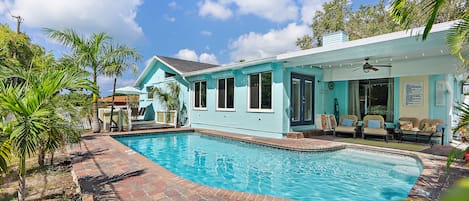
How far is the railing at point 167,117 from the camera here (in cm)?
1584

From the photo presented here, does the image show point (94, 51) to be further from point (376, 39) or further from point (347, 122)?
point (347, 122)

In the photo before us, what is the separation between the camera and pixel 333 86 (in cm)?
1332

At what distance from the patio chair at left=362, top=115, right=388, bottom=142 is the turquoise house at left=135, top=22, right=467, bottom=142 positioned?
4.36 feet

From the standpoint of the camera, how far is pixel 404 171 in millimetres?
6652

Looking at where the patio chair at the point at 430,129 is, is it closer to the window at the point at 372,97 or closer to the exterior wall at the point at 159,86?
the window at the point at 372,97

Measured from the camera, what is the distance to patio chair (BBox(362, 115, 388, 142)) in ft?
34.1

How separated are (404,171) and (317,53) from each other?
467 centimetres

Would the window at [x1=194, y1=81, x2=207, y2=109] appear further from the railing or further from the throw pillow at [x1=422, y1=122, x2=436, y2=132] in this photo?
the throw pillow at [x1=422, y1=122, x2=436, y2=132]

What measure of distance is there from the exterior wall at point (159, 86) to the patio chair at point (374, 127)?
10.6m

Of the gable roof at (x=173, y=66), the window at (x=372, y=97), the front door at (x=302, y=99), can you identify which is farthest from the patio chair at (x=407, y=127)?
the gable roof at (x=173, y=66)

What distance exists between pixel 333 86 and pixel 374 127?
331cm

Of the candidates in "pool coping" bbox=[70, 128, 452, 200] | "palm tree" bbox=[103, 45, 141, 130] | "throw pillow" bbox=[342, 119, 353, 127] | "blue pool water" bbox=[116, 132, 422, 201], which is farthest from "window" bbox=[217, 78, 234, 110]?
"throw pillow" bbox=[342, 119, 353, 127]

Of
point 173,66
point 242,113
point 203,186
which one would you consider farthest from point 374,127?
point 173,66

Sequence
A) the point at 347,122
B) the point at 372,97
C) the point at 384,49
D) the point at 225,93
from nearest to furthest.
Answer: the point at 384,49
the point at 347,122
the point at 372,97
the point at 225,93
